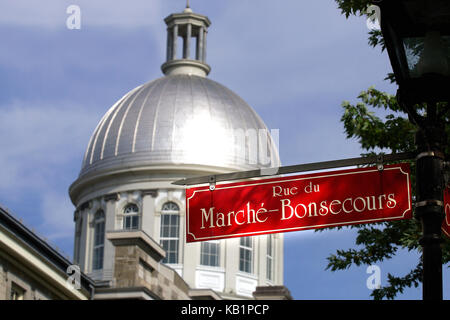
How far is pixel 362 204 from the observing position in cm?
858

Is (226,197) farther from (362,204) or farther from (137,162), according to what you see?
(137,162)

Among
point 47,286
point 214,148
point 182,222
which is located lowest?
point 47,286

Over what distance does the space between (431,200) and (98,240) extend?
68.7 metres

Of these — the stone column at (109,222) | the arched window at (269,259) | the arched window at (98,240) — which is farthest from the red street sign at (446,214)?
the arched window at (269,259)

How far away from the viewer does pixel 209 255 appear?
74375mm

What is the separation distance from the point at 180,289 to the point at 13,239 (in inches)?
772

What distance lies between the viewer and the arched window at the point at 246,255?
7462 centimetres

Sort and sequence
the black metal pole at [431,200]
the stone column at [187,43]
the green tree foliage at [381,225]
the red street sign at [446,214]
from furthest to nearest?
the stone column at [187,43] < the green tree foliage at [381,225] < the red street sign at [446,214] < the black metal pole at [431,200]

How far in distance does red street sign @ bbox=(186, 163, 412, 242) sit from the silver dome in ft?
204

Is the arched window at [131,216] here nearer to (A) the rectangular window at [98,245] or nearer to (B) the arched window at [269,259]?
(A) the rectangular window at [98,245]

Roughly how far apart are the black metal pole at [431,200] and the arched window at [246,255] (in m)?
66.7

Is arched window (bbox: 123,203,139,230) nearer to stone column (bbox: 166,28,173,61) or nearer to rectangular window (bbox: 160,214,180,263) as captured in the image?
rectangular window (bbox: 160,214,180,263)

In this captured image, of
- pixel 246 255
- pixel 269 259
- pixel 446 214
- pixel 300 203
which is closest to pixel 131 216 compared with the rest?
pixel 246 255

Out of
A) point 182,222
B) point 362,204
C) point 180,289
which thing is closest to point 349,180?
point 362,204
